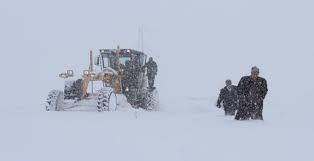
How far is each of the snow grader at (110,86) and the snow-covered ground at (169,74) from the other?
1.91ft

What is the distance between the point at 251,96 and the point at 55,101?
21.2ft

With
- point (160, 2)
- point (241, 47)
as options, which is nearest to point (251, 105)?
point (241, 47)

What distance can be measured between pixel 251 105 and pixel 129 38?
208 ft

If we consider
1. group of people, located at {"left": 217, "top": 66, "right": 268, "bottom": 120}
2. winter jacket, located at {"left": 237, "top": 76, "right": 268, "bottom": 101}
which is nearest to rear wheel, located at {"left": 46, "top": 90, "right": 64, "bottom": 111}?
group of people, located at {"left": 217, "top": 66, "right": 268, "bottom": 120}

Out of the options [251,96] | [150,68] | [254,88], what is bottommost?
[251,96]

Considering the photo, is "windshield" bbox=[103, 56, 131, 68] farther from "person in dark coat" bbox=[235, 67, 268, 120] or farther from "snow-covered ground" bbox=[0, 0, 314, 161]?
"person in dark coat" bbox=[235, 67, 268, 120]

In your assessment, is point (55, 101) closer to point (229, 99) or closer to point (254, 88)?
point (229, 99)

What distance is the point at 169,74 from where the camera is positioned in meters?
54.3

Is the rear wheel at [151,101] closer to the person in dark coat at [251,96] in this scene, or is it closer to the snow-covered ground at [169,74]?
the snow-covered ground at [169,74]

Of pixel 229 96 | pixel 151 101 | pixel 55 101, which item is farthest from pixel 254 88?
pixel 151 101

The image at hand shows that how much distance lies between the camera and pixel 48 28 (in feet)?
275

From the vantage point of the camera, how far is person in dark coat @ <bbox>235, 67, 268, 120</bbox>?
38.3ft

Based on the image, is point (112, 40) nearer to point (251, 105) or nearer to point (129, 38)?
point (129, 38)

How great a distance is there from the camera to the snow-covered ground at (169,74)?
7.79 meters
